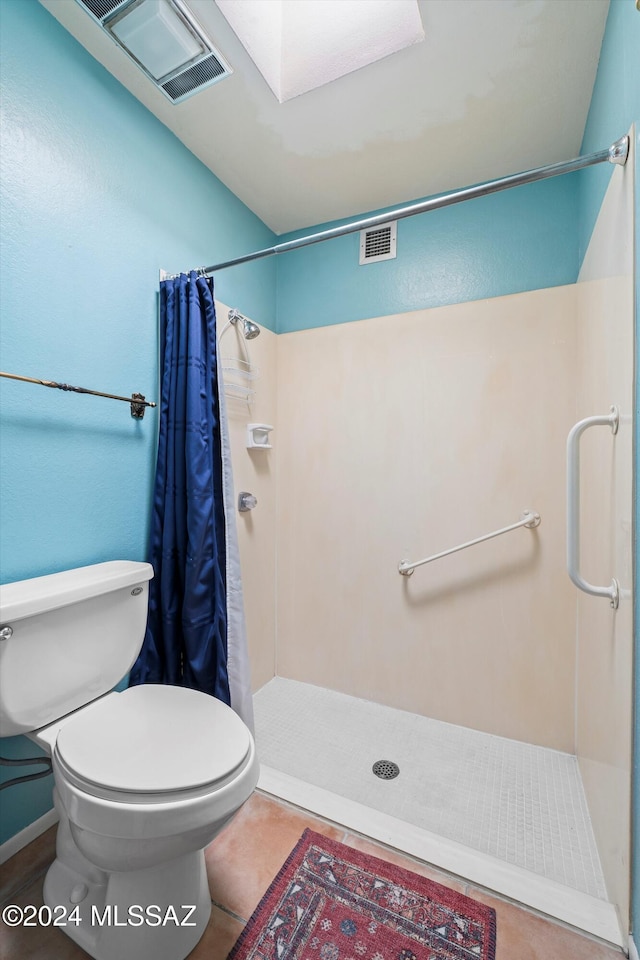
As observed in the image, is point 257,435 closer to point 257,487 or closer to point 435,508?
point 257,487

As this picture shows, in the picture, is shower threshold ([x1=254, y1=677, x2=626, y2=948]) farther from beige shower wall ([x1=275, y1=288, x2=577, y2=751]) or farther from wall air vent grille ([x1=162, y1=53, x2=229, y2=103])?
wall air vent grille ([x1=162, y1=53, x2=229, y2=103])

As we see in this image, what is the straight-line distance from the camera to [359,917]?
1089mm

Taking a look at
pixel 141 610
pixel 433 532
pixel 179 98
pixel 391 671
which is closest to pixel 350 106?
pixel 179 98

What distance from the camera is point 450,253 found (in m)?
1.94

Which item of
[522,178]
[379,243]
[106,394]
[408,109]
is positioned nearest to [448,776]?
[106,394]

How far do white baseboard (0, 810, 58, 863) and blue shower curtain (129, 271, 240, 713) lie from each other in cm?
42

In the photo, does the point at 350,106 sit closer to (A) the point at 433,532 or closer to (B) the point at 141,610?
(A) the point at 433,532

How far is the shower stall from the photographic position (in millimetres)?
1188

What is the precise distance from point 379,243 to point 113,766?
224 centimetres

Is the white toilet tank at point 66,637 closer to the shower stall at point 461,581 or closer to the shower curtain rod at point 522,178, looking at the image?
the shower stall at point 461,581

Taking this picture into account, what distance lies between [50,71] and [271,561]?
2.01m

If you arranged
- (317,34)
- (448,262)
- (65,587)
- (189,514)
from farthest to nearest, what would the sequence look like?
(448,262)
(189,514)
(317,34)
(65,587)

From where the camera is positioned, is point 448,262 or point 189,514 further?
point 448,262

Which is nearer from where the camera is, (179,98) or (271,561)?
(179,98)
